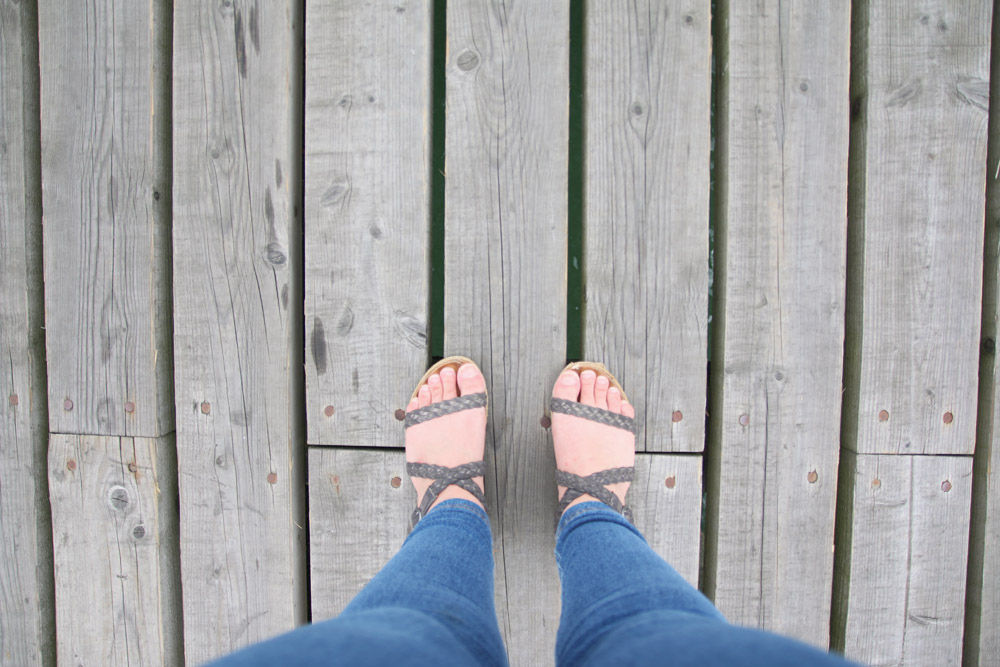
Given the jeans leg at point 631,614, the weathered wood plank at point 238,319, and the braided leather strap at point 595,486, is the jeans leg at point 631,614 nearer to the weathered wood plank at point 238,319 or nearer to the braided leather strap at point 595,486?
the braided leather strap at point 595,486

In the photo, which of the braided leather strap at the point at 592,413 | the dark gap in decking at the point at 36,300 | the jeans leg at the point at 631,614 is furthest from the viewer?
the dark gap in decking at the point at 36,300

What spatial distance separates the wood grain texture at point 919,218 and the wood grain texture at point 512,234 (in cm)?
67

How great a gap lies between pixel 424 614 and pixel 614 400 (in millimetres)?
578

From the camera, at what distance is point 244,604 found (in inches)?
45.4

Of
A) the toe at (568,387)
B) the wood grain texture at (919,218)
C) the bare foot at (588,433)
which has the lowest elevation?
the bare foot at (588,433)

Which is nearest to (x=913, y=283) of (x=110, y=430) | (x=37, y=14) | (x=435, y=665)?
(x=435, y=665)

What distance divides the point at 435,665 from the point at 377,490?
60 centimetres

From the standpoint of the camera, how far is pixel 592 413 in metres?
1.04

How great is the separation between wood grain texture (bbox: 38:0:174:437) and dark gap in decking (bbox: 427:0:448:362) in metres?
0.60

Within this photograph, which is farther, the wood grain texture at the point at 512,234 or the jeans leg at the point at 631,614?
the wood grain texture at the point at 512,234

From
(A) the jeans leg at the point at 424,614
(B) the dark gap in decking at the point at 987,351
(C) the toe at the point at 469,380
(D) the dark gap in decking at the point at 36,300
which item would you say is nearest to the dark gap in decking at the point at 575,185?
(C) the toe at the point at 469,380

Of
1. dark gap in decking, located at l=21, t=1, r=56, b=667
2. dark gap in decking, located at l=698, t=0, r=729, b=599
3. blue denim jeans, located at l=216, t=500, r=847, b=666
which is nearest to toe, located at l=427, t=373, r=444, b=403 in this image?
blue denim jeans, located at l=216, t=500, r=847, b=666

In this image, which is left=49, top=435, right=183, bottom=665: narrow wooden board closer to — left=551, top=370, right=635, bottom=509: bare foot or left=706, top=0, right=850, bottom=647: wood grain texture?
left=551, top=370, right=635, bottom=509: bare foot

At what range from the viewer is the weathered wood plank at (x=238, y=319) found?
110 cm
